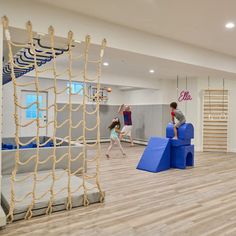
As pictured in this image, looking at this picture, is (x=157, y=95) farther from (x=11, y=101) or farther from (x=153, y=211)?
(x=153, y=211)

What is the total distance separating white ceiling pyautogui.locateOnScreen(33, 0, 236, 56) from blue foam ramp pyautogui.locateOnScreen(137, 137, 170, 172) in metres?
2.46

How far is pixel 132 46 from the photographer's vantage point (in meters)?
4.37

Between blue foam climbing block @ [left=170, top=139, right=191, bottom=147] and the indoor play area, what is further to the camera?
blue foam climbing block @ [left=170, top=139, right=191, bottom=147]

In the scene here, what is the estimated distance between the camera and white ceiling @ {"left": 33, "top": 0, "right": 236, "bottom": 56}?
3.38 m

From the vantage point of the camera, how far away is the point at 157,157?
5734 mm

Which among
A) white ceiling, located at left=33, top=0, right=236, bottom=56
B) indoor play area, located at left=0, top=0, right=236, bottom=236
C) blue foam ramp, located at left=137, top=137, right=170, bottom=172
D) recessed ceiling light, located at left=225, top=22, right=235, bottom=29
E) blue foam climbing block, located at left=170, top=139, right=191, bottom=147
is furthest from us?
blue foam climbing block, located at left=170, top=139, right=191, bottom=147

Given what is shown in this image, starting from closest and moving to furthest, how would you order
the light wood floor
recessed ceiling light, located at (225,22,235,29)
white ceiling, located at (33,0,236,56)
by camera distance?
the light wood floor < white ceiling, located at (33,0,236,56) < recessed ceiling light, located at (225,22,235,29)

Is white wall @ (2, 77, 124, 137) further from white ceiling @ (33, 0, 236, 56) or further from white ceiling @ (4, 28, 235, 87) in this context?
white ceiling @ (33, 0, 236, 56)

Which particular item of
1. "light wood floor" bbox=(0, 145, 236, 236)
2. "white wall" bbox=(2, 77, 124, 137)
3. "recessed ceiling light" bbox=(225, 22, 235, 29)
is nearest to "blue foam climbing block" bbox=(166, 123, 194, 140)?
"light wood floor" bbox=(0, 145, 236, 236)

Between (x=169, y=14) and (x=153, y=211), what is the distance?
288 centimetres

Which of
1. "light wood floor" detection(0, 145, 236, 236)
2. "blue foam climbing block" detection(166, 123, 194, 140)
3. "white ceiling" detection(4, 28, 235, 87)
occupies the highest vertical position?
"white ceiling" detection(4, 28, 235, 87)

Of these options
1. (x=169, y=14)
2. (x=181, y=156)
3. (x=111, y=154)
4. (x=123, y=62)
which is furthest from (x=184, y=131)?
(x=169, y=14)

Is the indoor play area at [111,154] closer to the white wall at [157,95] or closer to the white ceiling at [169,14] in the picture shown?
the white ceiling at [169,14]

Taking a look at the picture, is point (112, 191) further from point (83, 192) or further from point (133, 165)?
point (133, 165)
